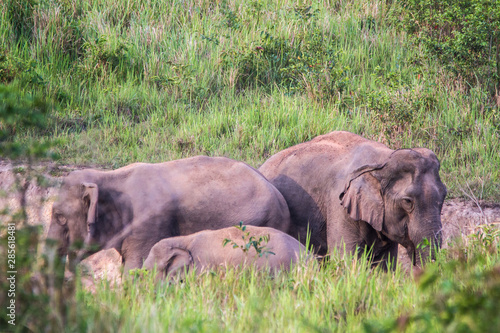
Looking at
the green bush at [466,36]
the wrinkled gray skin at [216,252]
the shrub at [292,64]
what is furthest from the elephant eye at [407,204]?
the green bush at [466,36]

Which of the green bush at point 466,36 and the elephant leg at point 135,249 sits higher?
the green bush at point 466,36

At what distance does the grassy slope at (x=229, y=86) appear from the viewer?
27.4 ft

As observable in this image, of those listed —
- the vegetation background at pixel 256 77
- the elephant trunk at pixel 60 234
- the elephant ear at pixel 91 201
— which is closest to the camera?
the elephant ear at pixel 91 201

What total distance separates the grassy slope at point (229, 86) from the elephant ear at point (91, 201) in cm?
226

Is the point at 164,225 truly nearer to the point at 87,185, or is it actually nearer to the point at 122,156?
the point at 87,185

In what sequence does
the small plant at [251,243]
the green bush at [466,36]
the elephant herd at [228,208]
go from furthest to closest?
the green bush at [466,36] < the elephant herd at [228,208] < the small plant at [251,243]

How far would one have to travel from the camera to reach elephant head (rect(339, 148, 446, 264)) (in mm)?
5293

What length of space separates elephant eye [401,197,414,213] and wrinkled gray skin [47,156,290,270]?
42.9 inches

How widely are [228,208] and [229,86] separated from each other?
4.32 metres

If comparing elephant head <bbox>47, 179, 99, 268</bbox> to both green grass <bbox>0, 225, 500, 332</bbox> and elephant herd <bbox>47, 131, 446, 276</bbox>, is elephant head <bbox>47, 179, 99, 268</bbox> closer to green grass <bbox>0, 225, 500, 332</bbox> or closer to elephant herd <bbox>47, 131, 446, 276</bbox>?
elephant herd <bbox>47, 131, 446, 276</bbox>

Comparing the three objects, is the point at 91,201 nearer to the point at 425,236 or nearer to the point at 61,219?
the point at 61,219

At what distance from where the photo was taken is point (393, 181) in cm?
555

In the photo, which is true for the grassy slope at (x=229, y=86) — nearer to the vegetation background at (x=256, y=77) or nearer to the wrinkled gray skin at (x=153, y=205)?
the vegetation background at (x=256, y=77)

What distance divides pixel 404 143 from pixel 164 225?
12.8 ft
